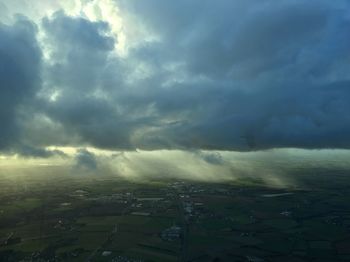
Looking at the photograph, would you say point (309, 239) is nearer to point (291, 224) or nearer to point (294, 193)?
point (291, 224)

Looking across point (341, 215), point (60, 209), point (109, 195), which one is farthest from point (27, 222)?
point (341, 215)

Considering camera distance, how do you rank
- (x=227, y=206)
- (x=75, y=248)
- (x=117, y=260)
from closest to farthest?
1. (x=117, y=260)
2. (x=75, y=248)
3. (x=227, y=206)

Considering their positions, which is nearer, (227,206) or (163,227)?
(163,227)

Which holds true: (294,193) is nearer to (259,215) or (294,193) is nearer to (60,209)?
(259,215)

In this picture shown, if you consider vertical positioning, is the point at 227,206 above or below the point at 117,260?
above

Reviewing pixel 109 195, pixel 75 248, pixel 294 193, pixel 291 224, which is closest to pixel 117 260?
pixel 75 248

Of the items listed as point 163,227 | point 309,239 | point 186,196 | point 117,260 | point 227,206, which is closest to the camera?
point 117,260

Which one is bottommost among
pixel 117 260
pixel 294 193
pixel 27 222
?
pixel 117 260
